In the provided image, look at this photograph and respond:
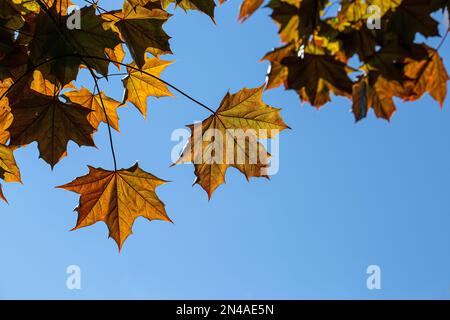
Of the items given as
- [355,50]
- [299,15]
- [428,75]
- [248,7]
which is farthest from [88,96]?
[428,75]

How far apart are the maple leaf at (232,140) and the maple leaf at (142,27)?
0.45 metres

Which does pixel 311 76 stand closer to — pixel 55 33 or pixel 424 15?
pixel 424 15

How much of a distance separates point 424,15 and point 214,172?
126 centimetres

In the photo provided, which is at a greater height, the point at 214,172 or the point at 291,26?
the point at 291,26

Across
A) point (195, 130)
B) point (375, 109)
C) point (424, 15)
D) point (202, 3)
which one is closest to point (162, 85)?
point (195, 130)

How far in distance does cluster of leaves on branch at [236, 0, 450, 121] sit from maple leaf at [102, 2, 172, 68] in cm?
44

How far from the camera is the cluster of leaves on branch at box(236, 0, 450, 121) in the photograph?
179 centimetres

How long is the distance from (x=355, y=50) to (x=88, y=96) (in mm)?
1558

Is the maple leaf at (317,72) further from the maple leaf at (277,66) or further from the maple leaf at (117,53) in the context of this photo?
the maple leaf at (117,53)

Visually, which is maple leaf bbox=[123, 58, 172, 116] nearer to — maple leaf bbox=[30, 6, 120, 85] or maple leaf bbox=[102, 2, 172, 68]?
maple leaf bbox=[102, 2, 172, 68]

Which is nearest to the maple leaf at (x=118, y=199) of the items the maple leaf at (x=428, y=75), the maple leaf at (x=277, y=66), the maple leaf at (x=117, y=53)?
the maple leaf at (x=117, y=53)

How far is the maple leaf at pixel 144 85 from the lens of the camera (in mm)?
2531

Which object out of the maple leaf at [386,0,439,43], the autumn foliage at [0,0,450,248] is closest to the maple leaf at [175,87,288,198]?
the autumn foliage at [0,0,450,248]

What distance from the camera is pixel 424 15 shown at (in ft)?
6.12
